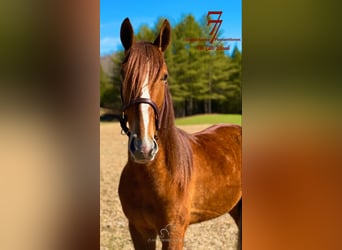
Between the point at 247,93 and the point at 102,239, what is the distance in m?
0.46

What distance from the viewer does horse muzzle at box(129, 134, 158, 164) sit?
686 millimetres

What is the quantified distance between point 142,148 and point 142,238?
0.73 ft

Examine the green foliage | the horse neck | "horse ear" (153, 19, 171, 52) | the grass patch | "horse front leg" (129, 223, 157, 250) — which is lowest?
"horse front leg" (129, 223, 157, 250)

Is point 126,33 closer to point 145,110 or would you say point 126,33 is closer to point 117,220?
point 145,110

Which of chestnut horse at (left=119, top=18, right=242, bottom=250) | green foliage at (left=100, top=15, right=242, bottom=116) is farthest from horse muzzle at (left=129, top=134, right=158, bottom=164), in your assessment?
green foliage at (left=100, top=15, right=242, bottom=116)

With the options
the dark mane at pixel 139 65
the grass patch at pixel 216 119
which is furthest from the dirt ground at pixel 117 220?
the dark mane at pixel 139 65

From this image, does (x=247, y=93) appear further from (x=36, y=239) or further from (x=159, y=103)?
(x=36, y=239)

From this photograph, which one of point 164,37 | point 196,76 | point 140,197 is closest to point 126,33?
point 164,37

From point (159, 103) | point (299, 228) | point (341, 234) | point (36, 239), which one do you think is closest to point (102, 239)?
point (36, 239)

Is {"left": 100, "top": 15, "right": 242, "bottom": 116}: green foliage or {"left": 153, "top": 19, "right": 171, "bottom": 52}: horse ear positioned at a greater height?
{"left": 153, "top": 19, "right": 171, "bottom": 52}: horse ear

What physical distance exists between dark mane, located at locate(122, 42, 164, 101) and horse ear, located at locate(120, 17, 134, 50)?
0.09ft

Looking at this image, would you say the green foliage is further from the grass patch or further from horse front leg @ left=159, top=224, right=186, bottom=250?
horse front leg @ left=159, top=224, right=186, bottom=250

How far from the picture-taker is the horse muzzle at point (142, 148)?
27.0 inches

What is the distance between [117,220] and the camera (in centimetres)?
82
